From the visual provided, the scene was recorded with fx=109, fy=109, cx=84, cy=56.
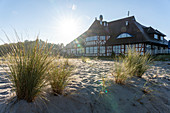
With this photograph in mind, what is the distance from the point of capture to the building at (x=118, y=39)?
1527 cm

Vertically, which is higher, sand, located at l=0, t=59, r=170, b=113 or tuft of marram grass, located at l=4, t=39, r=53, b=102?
tuft of marram grass, located at l=4, t=39, r=53, b=102

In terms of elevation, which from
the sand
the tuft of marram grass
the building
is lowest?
the sand

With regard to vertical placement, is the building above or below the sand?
above

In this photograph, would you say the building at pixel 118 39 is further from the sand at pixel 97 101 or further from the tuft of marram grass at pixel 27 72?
the tuft of marram grass at pixel 27 72

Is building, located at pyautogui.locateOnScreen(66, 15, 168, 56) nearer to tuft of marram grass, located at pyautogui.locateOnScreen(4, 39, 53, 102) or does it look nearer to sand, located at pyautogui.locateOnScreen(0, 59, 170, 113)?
sand, located at pyautogui.locateOnScreen(0, 59, 170, 113)

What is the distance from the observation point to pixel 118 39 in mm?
16922

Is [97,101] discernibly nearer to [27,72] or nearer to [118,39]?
[27,72]

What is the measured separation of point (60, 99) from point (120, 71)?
1.40 metres

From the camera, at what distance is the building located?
50.1 ft

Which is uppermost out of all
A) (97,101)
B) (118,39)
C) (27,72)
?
(118,39)

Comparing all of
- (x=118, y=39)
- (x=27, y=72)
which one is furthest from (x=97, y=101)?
(x=118, y=39)

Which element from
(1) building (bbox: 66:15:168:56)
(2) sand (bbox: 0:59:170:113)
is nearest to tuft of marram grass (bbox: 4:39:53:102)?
(2) sand (bbox: 0:59:170:113)

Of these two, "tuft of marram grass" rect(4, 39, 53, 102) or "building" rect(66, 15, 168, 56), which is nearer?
"tuft of marram grass" rect(4, 39, 53, 102)

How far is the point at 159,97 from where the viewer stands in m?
2.06
